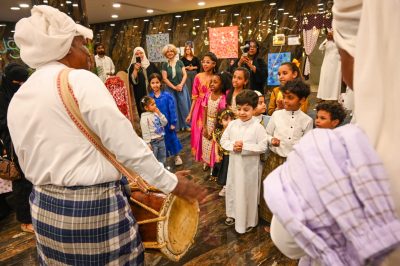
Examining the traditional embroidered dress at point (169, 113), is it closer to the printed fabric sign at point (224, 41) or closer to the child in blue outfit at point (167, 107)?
the child in blue outfit at point (167, 107)

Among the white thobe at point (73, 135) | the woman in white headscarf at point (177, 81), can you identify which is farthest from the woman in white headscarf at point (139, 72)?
the white thobe at point (73, 135)

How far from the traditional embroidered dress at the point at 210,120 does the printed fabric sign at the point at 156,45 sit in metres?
7.76

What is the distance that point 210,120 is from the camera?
13.5ft

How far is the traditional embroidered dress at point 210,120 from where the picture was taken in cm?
399

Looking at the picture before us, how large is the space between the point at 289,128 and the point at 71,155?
200cm

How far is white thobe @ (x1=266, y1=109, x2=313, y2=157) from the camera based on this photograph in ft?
9.04

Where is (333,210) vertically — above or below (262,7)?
below

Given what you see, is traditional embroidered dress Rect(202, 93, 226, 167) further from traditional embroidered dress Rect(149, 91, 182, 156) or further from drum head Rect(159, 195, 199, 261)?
drum head Rect(159, 195, 199, 261)

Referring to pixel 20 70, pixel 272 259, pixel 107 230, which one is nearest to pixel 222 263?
pixel 272 259

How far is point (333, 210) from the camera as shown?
0.64 metres

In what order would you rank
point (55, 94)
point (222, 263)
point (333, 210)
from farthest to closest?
point (222, 263), point (55, 94), point (333, 210)

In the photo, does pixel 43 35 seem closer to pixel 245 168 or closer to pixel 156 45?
pixel 245 168

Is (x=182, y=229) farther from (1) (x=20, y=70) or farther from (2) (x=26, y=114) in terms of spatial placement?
(1) (x=20, y=70)

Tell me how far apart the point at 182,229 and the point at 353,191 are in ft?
4.18
